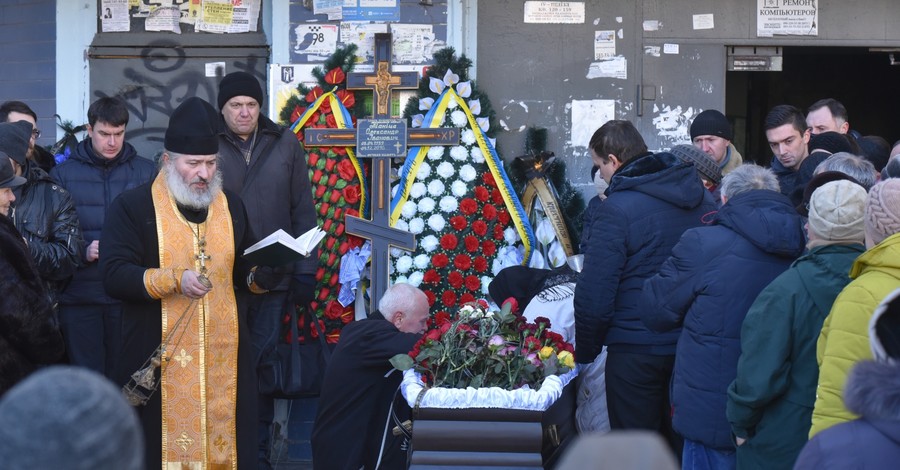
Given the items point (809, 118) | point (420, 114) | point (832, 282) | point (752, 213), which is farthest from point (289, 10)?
point (832, 282)

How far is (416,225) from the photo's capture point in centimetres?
751

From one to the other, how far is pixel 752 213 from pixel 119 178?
11.9ft

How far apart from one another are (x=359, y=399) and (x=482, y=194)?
7.51ft

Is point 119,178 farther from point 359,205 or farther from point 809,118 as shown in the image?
point 809,118

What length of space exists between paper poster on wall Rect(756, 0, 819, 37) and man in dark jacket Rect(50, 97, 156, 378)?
4112mm

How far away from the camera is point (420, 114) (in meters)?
7.62

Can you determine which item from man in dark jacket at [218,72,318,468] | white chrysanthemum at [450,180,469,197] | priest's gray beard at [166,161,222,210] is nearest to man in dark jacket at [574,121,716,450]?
priest's gray beard at [166,161,222,210]

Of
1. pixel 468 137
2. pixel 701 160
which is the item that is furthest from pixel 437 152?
pixel 701 160

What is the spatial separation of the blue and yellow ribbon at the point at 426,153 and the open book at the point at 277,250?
2.40 metres

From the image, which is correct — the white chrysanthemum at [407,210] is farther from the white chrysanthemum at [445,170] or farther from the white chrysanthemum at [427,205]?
the white chrysanthemum at [445,170]

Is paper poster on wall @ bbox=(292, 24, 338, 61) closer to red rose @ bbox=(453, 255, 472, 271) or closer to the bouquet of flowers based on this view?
red rose @ bbox=(453, 255, 472, 271)

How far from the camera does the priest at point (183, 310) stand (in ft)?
16.4

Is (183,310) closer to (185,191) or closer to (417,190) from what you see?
(185,191)

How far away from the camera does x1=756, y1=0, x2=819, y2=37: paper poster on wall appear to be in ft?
25.7
